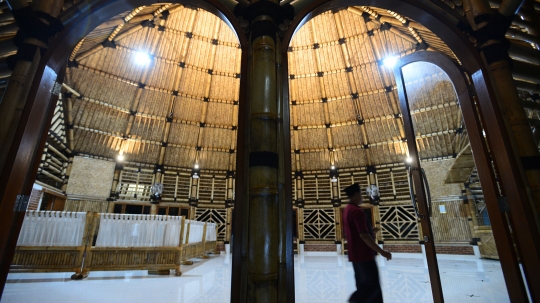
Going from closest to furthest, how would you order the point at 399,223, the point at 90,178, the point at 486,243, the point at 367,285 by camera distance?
the point at 367,285 < the point at 486,243 < the point at 90,178 < the point at 399,223

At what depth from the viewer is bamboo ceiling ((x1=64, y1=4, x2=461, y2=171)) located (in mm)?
11297

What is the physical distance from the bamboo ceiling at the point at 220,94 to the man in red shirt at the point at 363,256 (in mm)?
9451

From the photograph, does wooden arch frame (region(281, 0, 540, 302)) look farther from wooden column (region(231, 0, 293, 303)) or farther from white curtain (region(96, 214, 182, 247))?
white curtain (region(96, 214, 182, 247))

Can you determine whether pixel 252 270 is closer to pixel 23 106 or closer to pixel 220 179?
pixel 23 106

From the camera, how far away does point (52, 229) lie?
5.29 meters

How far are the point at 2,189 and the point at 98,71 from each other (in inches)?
449

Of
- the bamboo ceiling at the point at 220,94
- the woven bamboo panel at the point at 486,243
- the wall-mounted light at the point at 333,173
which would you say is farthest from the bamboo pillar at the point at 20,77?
the wall-mounted light at the point at 333,173

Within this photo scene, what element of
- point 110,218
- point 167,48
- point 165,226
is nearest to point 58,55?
point 110,218

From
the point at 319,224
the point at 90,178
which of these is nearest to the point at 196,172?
the point at 90,178

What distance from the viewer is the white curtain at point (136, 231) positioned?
5.62 meters

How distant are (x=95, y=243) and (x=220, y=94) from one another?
9.85m

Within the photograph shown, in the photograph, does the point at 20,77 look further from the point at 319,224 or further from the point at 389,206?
the point at 389,206

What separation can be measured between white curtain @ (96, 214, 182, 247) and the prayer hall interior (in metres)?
0.04

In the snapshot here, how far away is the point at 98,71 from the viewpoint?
11.5m
